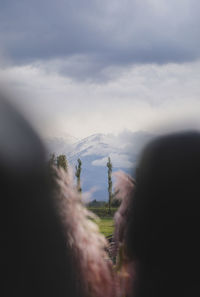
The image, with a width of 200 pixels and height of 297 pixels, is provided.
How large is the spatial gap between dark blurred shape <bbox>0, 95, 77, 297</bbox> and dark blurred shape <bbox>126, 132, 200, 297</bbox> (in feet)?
0.86

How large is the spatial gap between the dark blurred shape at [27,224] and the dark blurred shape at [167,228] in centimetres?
26

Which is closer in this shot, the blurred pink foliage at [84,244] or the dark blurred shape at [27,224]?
the dark blurred shape at [27,224]

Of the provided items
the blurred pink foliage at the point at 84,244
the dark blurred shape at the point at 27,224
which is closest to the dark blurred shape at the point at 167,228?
the blurred pink foliage at the point at 84,244

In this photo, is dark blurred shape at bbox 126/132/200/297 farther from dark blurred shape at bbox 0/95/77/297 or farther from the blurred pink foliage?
dark blurred shape at bbox 0/95/77/297

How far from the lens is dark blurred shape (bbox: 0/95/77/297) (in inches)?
38.2

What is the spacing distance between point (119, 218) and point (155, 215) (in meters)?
0.19

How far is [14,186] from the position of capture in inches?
39.3

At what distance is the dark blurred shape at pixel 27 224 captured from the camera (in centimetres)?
→ 97

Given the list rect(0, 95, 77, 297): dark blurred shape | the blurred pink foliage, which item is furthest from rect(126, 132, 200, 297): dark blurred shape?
rect(0, 95, 77, 297): dark blurred shape

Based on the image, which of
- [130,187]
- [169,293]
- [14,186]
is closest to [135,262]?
[169,293]

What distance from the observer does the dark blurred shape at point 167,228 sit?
46.4 inches

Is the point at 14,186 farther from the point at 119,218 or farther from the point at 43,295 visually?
the point at 119,218

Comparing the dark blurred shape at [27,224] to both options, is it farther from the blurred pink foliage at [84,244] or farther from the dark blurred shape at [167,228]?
the dark blurred shape at [167,228]

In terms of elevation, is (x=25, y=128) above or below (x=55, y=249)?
above
